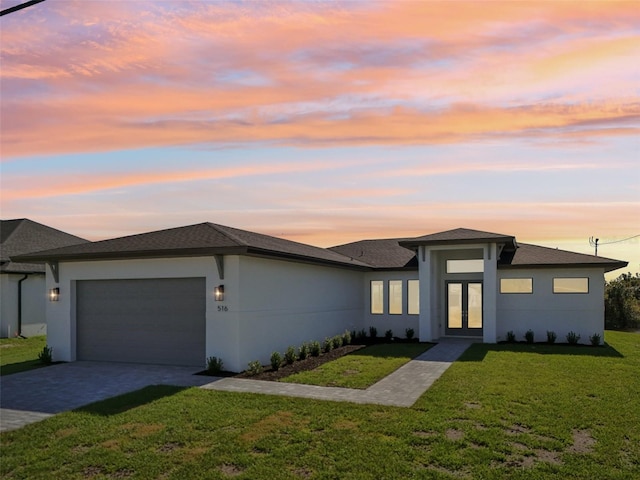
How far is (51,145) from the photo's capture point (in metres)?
14.3

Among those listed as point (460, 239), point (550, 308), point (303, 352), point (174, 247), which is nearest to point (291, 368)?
point (303, 352)

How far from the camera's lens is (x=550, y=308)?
2111 centimetres

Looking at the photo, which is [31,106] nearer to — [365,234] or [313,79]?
[313,79]

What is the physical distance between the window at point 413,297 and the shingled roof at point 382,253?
0.74 m

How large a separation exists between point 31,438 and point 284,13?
849cm

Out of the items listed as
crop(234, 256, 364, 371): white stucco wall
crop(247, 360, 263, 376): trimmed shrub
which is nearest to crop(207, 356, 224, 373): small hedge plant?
crop(234, 256, 364, 371): white stucco wall

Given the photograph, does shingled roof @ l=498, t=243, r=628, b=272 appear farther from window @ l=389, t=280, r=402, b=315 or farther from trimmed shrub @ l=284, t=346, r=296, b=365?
trimmed shrub @ l=284, t=346, r=296, b=365

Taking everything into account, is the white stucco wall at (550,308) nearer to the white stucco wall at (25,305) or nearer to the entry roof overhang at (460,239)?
the entry roof overhang at (460,239)

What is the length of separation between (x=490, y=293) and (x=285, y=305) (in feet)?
28.5

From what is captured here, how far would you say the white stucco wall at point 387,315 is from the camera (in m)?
22.8

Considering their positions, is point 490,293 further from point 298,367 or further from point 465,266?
point 298,367

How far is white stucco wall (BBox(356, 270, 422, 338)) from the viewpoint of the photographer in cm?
2277

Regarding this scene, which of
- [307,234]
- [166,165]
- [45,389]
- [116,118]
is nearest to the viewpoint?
[45,389]

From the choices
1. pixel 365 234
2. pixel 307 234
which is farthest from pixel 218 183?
pixel 365 234
